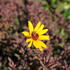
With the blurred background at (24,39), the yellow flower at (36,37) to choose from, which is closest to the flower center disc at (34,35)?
the yellow flower at (36,37)

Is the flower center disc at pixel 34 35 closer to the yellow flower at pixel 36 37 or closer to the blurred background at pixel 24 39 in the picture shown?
the yellow flower at pixel 36 37

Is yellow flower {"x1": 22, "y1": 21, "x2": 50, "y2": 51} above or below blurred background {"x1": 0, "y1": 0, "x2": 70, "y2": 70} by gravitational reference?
above

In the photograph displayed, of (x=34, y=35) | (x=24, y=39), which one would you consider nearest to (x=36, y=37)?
(x=34, y=35)

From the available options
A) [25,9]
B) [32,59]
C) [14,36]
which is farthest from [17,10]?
[32,59]

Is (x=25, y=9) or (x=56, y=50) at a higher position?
(x=25, y=9)

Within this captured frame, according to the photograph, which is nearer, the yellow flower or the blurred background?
the yellow flower

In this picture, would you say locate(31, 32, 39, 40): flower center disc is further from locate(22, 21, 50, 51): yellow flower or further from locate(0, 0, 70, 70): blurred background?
locate(0, 0, 70, 70): blurred background

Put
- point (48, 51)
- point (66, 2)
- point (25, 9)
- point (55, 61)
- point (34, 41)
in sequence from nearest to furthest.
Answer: point (34, 41) → point (55, 61) → point (48, 51) → point (25, 9) → point (66, 2)

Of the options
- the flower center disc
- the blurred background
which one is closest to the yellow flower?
the flower center disc

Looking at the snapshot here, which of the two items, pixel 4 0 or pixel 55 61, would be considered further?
pixel 4 0

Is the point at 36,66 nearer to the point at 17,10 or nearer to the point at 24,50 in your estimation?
the point at 24,50

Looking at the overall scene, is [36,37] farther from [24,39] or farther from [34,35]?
[24,39]
